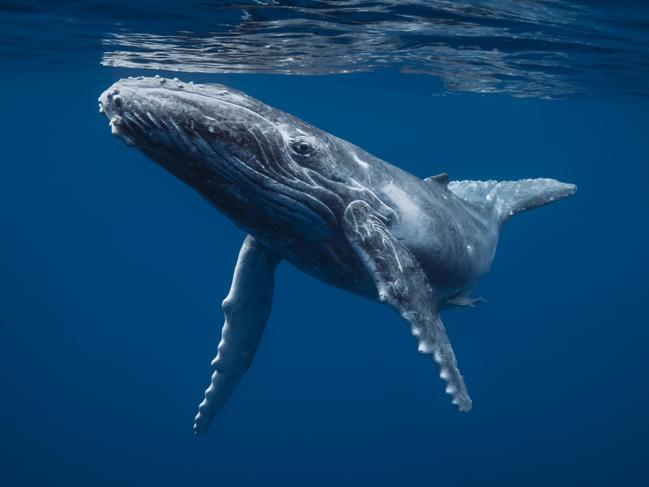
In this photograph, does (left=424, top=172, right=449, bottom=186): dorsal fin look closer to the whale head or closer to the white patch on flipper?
the white patch on flipper

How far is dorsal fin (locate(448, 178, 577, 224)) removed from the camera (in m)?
11.4

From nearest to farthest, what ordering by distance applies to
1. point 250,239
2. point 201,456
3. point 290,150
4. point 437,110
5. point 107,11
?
point 290,150 → point 250,239 → point 107,11 → point 201,456 → point 437,110

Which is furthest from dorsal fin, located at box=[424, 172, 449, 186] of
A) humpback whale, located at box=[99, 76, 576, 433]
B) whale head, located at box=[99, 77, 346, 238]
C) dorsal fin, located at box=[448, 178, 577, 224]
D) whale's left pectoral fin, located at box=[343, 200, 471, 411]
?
whale's left pectoral fin, located at box=[343, 200, 471, 411]

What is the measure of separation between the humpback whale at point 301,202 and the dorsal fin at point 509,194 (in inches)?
97.0

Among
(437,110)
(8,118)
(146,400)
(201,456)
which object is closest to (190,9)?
(201,456)

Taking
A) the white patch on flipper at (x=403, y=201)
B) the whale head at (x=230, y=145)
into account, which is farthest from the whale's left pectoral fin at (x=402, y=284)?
the white patch on flipper at (x=403, y=201)

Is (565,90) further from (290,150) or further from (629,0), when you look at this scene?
(290,150)

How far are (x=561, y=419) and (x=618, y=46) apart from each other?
25.6m

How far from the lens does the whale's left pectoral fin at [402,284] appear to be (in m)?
6.30

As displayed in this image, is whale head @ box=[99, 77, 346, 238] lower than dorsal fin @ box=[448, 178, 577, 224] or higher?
higher

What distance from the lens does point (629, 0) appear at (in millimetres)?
12992

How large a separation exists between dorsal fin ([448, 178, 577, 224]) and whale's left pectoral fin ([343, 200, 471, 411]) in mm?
4960

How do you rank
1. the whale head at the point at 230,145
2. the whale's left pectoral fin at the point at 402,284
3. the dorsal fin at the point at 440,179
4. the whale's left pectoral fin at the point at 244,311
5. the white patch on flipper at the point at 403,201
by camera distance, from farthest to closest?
the dorsal fin at the point at 440,179 < the whale's left pectoral fin at the point at 244,311 < the white patch on flipper at the point at 403,201 < the whale's left pectoral fin at the point at 402,284 < the whale head at the point at 230,145

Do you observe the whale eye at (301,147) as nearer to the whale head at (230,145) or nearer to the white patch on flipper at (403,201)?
the whale head at (230,145)
